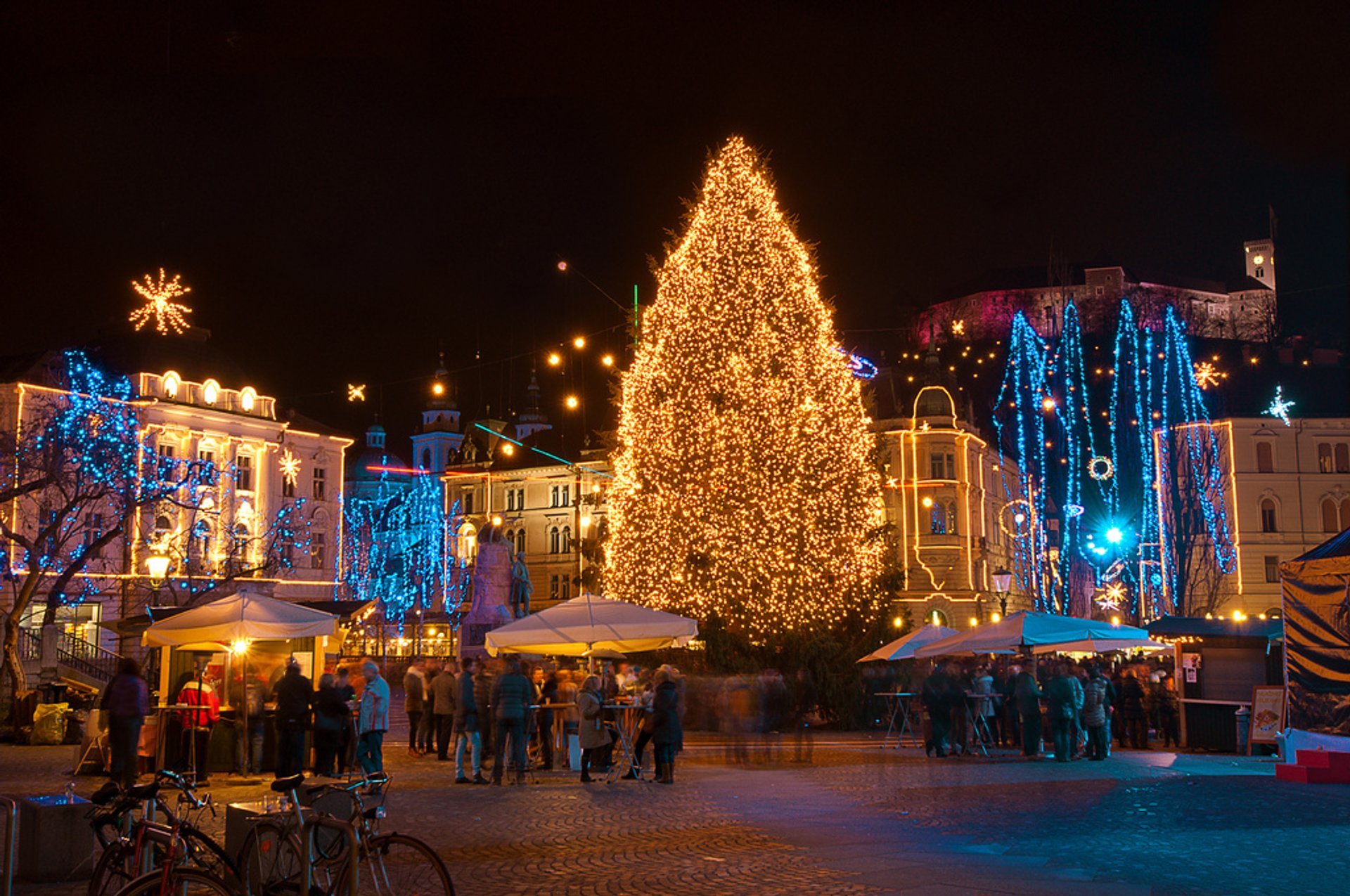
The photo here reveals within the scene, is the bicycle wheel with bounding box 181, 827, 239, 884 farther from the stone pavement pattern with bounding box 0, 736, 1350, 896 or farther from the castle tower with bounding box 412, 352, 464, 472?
the castle tower with bounding box 412, 352, 464, 472

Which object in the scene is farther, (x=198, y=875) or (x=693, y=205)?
(x=693, y=205)

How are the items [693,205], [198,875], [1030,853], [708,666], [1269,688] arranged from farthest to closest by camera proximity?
[693,205], [708,666], [1269,688], [1030,853], [198,875]

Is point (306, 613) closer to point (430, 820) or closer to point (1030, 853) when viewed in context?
point (430, 820)

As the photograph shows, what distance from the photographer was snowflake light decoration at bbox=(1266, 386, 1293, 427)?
68.9 metres

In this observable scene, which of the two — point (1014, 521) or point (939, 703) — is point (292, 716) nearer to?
point (939, 703)

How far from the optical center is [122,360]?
6303 cm


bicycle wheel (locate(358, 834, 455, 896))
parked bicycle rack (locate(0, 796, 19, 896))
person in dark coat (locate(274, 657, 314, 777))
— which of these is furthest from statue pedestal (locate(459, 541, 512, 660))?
bicycle wheel (locate(358, 834, 455, 896))

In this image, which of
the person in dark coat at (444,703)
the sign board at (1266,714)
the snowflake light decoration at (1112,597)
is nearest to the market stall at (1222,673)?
the sign board at (1266,714)

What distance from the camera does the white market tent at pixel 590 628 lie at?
18969 mm

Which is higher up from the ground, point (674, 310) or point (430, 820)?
point (674, 310)

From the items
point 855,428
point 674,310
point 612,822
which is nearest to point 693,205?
point 674,310

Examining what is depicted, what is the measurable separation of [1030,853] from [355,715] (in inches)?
496

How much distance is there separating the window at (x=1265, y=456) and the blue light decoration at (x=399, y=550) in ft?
149

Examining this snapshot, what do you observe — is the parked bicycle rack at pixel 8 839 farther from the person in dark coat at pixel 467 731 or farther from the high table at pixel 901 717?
the high table at pixel 901 717
